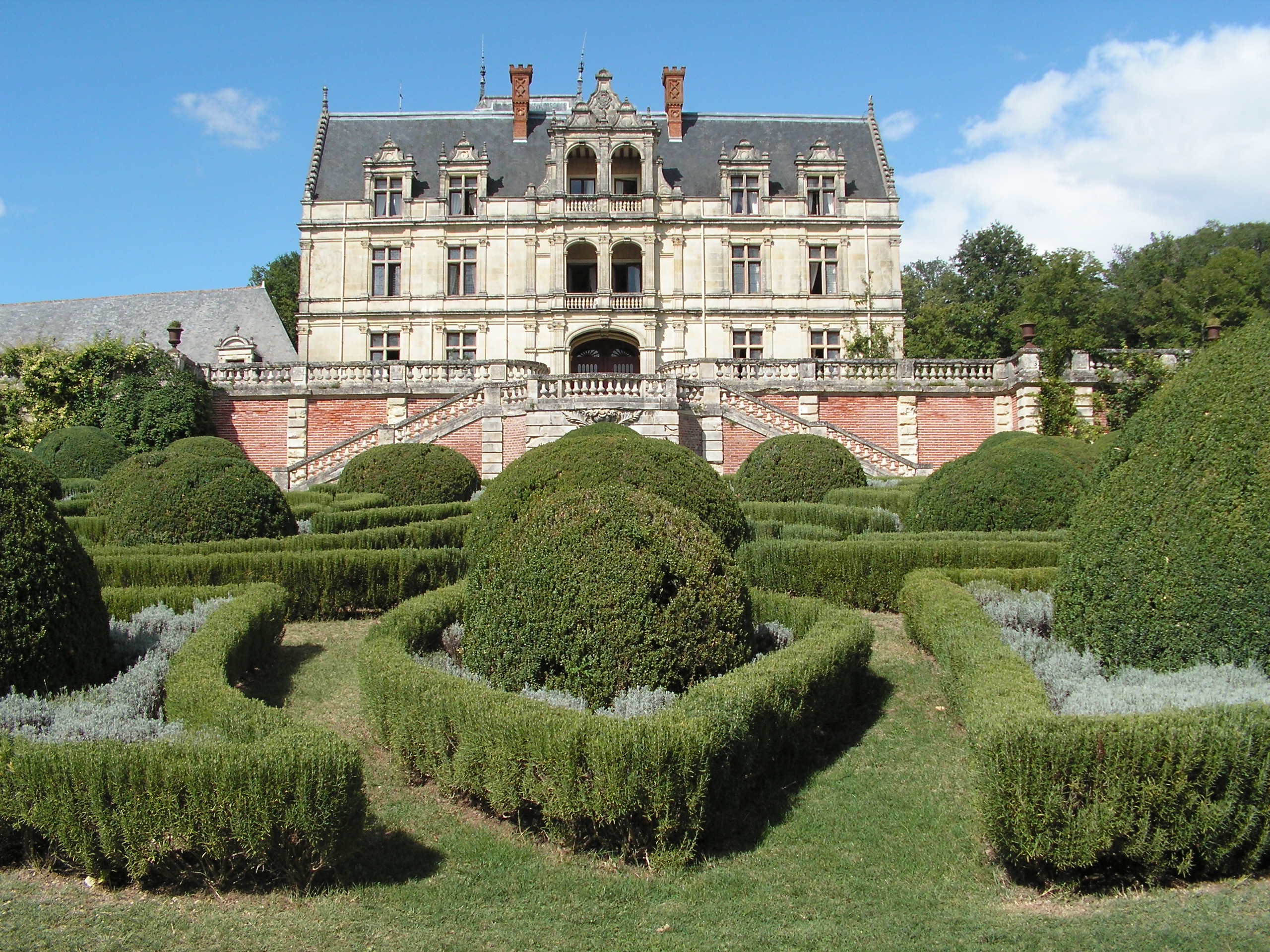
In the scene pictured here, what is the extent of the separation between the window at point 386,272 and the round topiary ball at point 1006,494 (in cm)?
2827

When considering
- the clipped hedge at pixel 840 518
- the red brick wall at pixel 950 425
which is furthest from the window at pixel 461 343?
the clipped hedge at pixel 840 518

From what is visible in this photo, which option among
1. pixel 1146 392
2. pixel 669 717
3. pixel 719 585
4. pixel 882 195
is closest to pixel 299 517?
pixel 719 585

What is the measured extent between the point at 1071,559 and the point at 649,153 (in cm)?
3220

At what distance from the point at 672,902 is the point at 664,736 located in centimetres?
76

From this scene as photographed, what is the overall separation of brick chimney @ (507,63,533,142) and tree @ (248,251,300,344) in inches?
606

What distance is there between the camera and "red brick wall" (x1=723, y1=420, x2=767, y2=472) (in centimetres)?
2470

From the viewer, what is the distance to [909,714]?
7059mm

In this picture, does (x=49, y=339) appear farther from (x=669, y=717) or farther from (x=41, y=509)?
(x=669, y=717)

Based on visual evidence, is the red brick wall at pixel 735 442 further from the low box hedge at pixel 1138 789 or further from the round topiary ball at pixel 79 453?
the low box hedge at pixel 1138 789

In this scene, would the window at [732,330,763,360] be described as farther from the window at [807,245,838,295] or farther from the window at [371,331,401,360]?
the window at [371,331,401,360]

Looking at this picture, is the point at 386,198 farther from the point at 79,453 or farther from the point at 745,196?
the point at 79,453

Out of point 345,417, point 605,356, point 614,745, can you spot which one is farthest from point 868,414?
point 614,745

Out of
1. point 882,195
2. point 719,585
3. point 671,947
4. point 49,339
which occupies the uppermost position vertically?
point 882,195

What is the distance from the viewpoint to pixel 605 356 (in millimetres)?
37719
